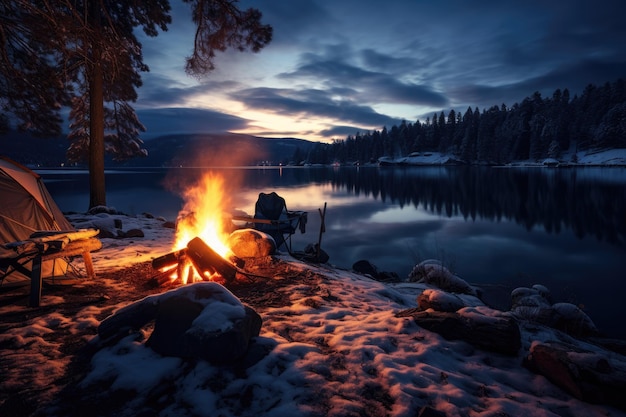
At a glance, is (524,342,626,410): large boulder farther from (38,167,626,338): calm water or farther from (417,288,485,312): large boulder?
(38,167,626,338): calm water

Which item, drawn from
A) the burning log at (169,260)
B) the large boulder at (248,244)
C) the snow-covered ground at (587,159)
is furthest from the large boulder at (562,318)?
the snow-covered ground at (587,159)

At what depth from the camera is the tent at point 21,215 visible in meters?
6.50

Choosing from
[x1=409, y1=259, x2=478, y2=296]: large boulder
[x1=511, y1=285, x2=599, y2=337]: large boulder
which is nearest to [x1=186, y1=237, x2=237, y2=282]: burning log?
[x1=409, y1=259, x2=478, y2=296]: large boulder

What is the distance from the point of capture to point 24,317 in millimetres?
5242

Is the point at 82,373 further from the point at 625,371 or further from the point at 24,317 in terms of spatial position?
the point at 625,371

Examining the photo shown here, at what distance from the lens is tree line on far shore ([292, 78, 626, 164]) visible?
82.2 m

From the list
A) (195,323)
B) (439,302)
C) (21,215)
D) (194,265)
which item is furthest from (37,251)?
(439,302)

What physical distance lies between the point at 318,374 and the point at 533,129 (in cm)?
11088

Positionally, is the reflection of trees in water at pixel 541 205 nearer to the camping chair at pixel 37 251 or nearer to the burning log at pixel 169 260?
the burning log at pixel 169 260

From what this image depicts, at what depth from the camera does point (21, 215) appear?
7098 millimetres

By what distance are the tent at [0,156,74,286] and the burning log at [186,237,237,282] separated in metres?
2.93

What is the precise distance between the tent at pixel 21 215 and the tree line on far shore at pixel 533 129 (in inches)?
4234

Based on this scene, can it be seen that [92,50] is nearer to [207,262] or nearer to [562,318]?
[207,262]

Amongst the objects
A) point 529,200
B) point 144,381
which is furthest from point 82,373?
point 529,200
